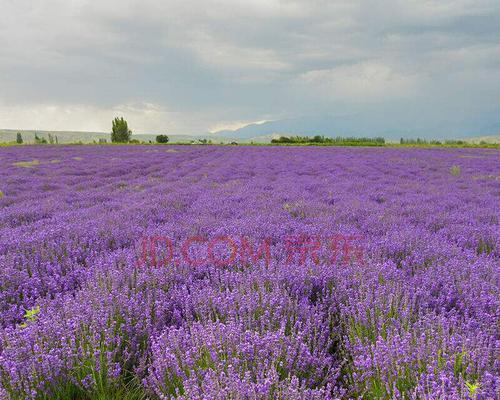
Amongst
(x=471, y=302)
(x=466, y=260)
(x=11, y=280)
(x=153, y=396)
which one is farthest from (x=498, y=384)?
(x=11, y=280)

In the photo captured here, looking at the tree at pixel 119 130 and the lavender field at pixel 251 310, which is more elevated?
the tree at pixel 119 130

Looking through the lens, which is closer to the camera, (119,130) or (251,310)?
(251,310)

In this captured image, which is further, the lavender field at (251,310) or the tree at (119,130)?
the tree at (119,130)

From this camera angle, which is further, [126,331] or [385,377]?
[126,331]

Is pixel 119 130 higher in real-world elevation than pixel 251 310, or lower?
higher

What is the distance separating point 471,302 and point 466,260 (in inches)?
39.8

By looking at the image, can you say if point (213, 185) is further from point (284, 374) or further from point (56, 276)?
point (284, 374)

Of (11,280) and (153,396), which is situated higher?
(11,280)

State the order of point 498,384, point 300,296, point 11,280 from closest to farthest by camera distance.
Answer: point 498,384
point 300,296
point 11,280

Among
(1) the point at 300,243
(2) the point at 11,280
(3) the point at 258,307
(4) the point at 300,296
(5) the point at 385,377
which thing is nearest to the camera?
(5) the point at 385,377

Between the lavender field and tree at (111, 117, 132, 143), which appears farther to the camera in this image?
tree at (111, 117, 132, 143)

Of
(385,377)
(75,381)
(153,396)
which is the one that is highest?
(385,377)

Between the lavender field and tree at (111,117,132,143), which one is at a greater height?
tree at (111,117,132,143)

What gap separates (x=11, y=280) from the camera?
267 centimetres
